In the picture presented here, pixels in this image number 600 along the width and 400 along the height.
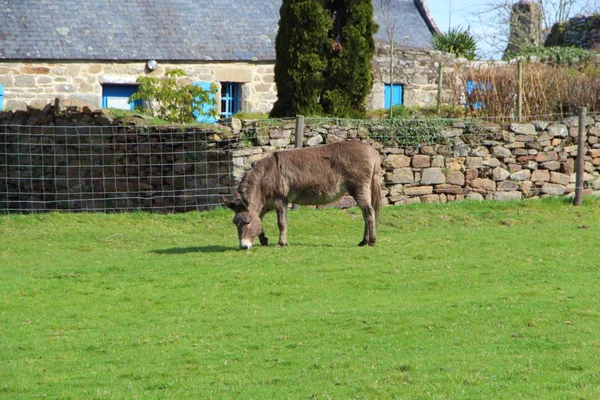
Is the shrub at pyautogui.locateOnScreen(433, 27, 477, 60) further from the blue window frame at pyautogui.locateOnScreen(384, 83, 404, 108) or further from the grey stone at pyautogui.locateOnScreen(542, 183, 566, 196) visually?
the grey stone at pyautogui.locateOnScreen(542, 183, 566, 196)

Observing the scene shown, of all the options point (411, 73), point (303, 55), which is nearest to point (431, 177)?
point (303, 55)

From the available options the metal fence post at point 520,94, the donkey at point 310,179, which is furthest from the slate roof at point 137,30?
the donkey at point 310,179

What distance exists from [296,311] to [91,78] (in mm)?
20128

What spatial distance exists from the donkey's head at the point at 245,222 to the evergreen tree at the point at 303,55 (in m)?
6.79

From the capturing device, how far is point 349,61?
2238 cm

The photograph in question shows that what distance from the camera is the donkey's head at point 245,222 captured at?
1526 cm

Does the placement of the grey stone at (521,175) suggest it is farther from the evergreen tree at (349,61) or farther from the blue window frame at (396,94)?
the blue window frame at (396,94)

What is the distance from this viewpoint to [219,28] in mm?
32656

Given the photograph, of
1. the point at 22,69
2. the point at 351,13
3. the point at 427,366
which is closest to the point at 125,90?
the point at 22,69

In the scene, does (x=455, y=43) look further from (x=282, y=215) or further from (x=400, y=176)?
(x=282, y=215)

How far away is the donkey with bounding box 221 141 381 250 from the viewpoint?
15695 mm

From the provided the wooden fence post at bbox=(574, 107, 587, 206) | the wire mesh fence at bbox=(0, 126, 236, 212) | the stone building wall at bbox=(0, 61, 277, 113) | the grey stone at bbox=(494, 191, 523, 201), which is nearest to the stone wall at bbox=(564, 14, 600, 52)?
the stone building wall at bbox=(0, 61, 277, 113)

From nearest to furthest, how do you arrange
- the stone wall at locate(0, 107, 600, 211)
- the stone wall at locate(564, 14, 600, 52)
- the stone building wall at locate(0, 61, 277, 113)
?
the stone wall at locate(0, 107, 600, 211)
the stone building wall at locate(0, 61, 277, 113)
the stone wall at locate(564, 14, 600, 52)

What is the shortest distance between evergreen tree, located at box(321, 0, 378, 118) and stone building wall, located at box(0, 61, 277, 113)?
9312 millimetres
